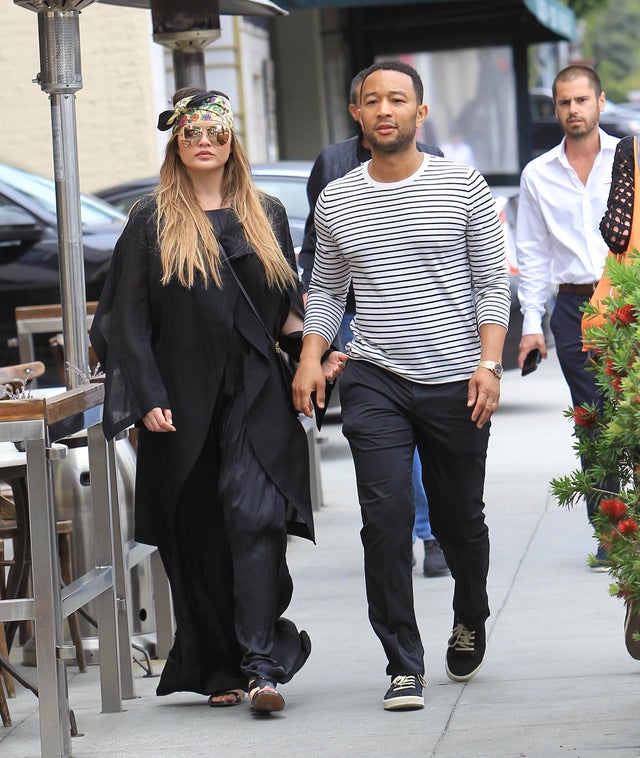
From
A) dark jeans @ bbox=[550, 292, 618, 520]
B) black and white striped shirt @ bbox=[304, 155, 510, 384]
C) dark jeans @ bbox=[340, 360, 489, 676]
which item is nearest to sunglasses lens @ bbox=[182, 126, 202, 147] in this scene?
black and white striped shirt @ bbox=[304, 155, 510, 384]

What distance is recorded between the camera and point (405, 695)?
4793mm

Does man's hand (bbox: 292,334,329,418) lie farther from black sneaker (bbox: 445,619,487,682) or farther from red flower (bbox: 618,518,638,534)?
red flower (bbox: 618,518,638,534)

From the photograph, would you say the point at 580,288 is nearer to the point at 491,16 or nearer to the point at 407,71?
the point at 407,71

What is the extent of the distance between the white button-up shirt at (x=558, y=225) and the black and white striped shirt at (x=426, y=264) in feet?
5.67

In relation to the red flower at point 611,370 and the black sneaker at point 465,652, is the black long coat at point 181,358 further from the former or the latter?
the red flower at point 611,370

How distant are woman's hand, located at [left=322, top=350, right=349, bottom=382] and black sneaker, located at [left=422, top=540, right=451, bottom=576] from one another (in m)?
2.02

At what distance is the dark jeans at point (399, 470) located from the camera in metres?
4.77

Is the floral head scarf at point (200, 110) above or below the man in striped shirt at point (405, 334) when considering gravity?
above

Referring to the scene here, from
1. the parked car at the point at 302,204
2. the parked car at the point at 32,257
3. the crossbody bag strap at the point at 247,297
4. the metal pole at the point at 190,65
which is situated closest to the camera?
the crossbody bag strap at the point at 247,297

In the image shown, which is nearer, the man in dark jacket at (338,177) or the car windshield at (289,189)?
the man in dark jacket at (338,177)

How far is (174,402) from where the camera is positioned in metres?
4.89

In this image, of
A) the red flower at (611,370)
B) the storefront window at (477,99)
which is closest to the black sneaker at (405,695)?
the red flower at (611,370)

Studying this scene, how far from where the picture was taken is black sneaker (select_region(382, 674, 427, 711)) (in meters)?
4.78

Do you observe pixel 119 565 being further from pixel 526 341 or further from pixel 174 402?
pixel 526 341
